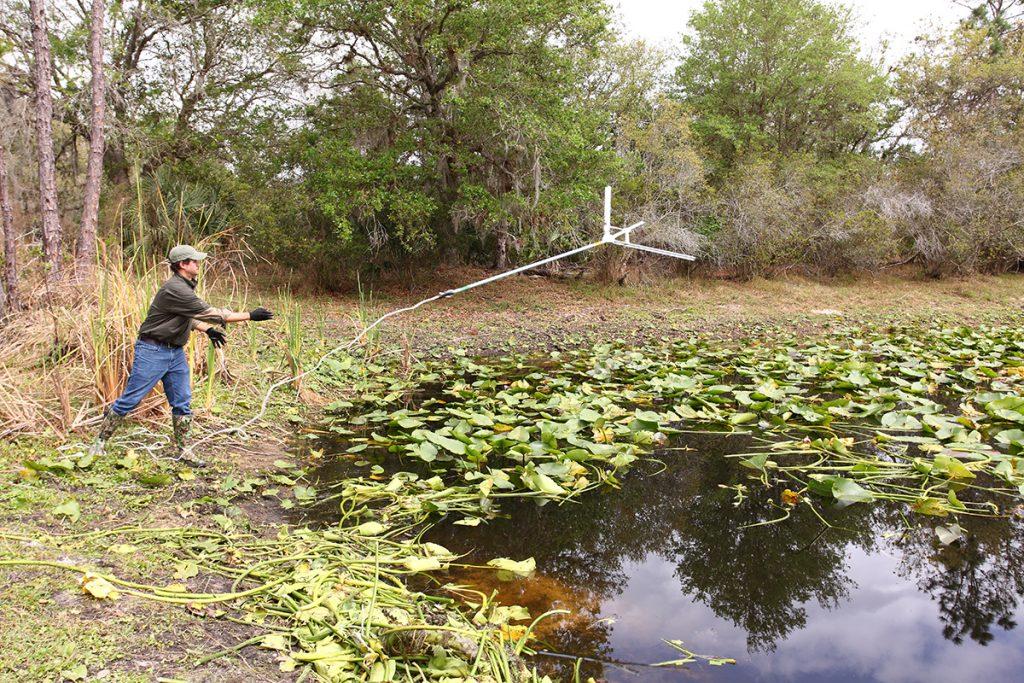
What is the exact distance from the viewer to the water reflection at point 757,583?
274cm

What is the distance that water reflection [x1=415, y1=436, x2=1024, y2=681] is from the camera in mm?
2740

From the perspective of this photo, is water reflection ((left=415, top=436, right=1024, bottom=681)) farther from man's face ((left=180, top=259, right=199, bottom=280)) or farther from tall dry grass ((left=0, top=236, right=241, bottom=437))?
tall dry grass ((left=0, top=236, right=241, bottom=437))

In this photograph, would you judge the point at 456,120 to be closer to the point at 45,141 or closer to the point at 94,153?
the point at 94,153

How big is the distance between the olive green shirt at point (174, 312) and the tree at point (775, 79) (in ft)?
52.3

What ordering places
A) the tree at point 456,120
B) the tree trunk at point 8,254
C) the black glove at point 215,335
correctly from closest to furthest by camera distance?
the black glove at point 215,335
the tree trunk at point 8,254
the tree at point 456,120

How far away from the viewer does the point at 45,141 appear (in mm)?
5961

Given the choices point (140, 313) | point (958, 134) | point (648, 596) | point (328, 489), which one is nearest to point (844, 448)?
point (648, 596)

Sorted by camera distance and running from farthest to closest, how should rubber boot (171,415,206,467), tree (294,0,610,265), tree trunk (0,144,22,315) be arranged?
tree (294,0,610,265) < tree trunk (0,144,22,315) < rubber boot (171,415,206,467)

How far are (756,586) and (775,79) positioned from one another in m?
18.4

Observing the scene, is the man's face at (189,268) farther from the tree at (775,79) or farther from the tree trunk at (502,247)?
the tree at (775,79)

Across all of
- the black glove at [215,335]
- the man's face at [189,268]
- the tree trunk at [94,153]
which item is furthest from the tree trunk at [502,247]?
the man's face at [189,268]

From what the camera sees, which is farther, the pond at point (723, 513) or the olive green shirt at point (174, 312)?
the olive green shirt at point (174, 312)

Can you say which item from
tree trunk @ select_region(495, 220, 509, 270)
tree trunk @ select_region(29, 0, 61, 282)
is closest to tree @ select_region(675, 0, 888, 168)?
tree trunk @ select_region(495, 220, 509, 270)

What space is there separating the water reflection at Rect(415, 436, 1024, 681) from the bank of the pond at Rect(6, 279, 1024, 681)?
0.05 m
